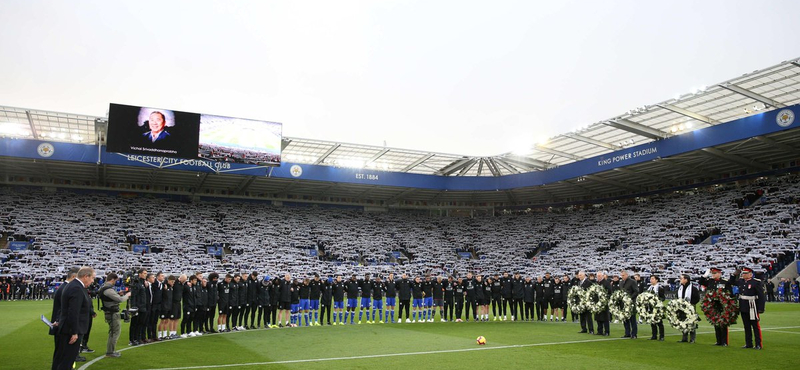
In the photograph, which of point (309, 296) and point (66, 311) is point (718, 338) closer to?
point (309, 296)

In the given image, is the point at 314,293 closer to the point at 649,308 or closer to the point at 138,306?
the point at 138,306

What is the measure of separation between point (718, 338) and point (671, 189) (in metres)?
31.7

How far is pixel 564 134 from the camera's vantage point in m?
→ 32.1

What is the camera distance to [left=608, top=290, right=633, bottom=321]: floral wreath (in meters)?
14.3

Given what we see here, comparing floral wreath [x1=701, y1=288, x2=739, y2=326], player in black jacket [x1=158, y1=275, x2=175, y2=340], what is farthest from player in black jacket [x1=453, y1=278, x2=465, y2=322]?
player in black jacket [x1=158, y1=275, x2=175, y2=340]

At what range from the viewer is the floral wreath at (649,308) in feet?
45.0

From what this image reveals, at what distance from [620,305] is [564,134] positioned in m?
18.7

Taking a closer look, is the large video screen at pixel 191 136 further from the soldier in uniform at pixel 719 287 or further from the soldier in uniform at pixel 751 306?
the soldier in uniform at pixel 751 306

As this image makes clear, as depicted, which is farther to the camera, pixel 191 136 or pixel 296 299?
pixel 191 136

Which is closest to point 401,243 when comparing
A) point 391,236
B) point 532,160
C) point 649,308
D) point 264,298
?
point 391,236

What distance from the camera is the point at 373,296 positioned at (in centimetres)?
1969

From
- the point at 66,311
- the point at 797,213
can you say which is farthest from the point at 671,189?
the point at 66,311

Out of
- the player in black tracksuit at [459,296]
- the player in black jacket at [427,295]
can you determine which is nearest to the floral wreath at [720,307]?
the player in black tracksuit at [459,296]

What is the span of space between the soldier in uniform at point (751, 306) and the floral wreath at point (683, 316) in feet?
4.08
